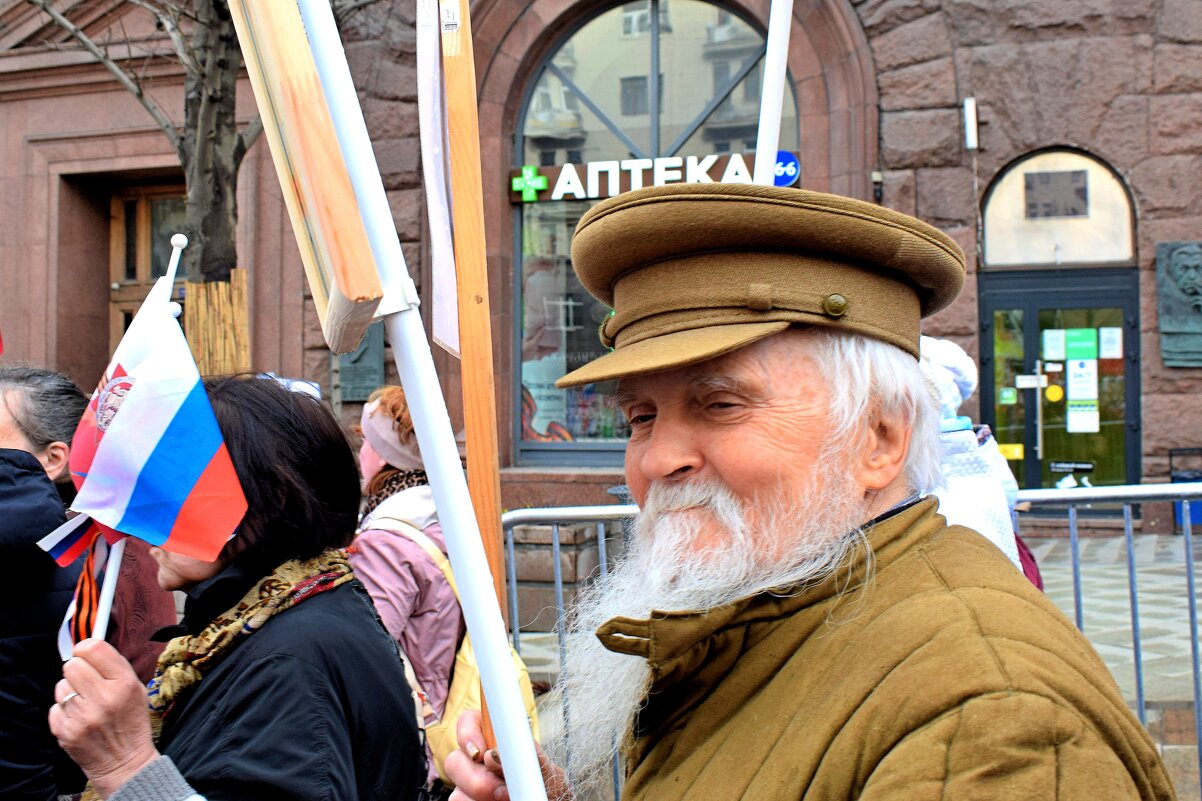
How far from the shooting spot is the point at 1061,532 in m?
9.58

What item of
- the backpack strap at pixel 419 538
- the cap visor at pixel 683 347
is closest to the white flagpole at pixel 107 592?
the cap visor at pixel 683 347

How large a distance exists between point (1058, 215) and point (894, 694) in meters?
9.70

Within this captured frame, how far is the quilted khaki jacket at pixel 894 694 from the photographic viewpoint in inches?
37.6

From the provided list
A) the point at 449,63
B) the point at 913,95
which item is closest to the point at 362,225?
the point at 449,63

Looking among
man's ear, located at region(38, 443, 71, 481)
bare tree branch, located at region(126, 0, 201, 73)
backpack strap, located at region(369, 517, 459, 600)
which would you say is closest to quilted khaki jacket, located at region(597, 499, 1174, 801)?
backpack strap, located at region(369, 517, 459, 600)

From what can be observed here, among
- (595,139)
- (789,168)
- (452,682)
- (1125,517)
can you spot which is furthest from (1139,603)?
(595,139)

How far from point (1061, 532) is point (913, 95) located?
13.8 ft

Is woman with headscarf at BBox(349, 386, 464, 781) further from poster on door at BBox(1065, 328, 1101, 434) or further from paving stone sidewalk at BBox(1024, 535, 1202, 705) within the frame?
poster on door at BBox(1065, 328, 1101, 434)

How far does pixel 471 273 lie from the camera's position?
141cm

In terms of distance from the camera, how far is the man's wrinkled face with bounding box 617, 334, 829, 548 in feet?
4.37

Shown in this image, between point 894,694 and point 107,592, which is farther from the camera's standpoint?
point 107,592

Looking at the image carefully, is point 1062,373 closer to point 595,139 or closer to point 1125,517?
point 595,139

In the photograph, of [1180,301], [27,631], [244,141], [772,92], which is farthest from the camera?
[1180,301]

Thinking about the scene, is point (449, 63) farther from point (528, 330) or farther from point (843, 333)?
point (528, 330)
